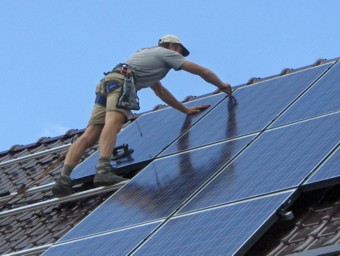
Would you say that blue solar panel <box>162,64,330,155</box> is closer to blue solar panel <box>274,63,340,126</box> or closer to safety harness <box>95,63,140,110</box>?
blue solar panel <box>274,63,340,126</box>

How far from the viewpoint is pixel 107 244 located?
11.3 metres

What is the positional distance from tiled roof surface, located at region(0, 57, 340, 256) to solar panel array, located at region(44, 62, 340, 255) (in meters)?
0.24

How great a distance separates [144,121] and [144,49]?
1724mm

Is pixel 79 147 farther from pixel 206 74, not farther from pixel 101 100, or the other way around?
pixel 206 74

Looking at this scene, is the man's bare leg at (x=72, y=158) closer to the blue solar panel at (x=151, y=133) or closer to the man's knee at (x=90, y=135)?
the man's knee at (x=90, y=135)

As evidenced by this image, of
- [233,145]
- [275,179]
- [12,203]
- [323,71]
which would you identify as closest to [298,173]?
[275,179]

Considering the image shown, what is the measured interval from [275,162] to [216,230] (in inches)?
49.0

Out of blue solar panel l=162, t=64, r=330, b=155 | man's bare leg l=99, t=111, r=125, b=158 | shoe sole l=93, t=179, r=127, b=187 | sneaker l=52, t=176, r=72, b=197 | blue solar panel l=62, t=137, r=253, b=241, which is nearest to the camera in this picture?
blue solar panel l=62, t=137, r=253, b=241

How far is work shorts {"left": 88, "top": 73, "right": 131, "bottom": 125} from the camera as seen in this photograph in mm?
13617

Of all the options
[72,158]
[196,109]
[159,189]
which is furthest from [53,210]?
[196,109]

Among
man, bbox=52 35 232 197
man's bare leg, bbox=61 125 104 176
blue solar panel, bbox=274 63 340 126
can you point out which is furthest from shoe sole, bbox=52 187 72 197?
blue solar panel, bbox=274 63 340 126

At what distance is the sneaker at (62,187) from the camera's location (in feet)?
44.9

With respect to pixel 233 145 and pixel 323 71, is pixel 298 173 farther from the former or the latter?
pixel 323 71

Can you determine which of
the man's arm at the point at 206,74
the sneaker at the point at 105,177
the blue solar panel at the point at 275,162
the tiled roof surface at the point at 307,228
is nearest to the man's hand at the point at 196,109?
the man's arm at the point at 206,74
